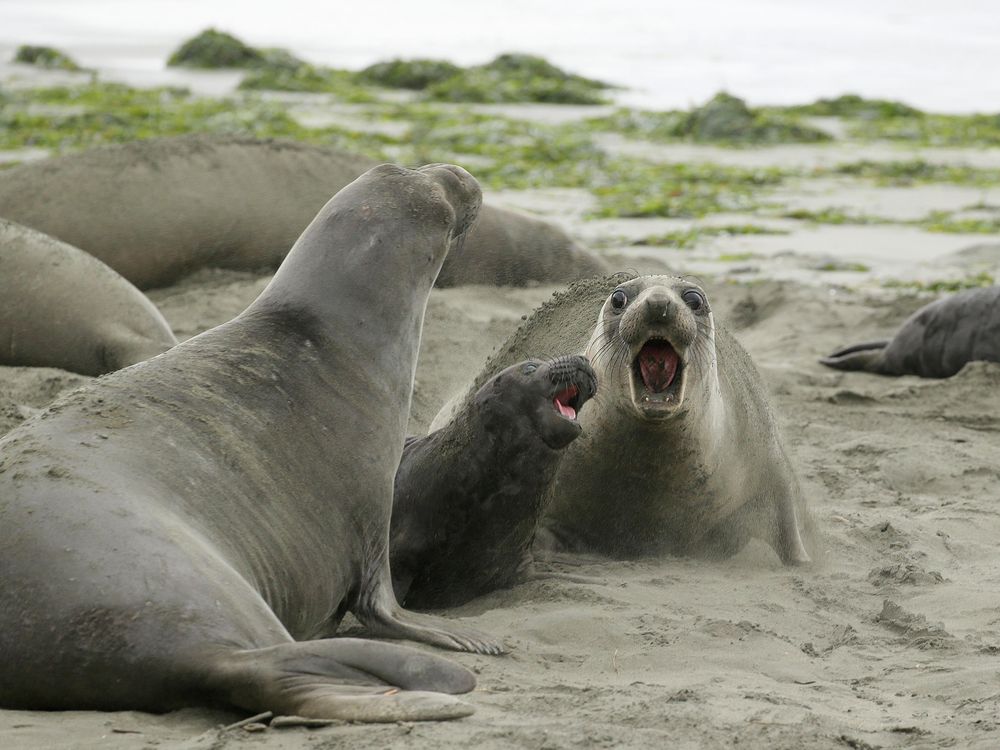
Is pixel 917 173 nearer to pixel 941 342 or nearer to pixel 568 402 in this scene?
pixel 941 342

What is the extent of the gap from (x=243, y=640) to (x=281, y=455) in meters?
0.82

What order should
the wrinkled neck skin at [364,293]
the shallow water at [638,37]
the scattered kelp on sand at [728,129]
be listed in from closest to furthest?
the wrinkled neck skin at [364,293] → the scattered kelp on sand at [728,129] → the shallow water at [638,37]

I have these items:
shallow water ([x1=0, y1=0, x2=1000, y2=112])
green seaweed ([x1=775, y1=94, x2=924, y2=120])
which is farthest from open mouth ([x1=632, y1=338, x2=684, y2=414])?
shallow water ([x1=0, y1=0, x2=1000, y2=112])

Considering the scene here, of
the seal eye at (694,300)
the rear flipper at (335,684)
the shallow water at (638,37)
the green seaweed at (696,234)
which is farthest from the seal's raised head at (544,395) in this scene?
the shallow water at (638,37)

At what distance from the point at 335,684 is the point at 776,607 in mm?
1923

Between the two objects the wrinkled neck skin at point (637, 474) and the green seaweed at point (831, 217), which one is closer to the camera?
the wrinkled neck skin at point (637, 474)

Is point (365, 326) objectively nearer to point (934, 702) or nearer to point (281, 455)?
point (281, 455)

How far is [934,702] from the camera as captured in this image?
3.70 meters

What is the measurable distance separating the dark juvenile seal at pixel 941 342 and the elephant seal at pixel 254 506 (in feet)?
14.3

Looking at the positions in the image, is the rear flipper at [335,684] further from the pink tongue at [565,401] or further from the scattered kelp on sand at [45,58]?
the scattered kelp on sand at [45,58]

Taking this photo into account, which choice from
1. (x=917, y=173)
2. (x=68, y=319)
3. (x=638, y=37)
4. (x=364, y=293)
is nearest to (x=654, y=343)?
(x=364, y=293)

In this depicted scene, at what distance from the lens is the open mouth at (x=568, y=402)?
4.68 m

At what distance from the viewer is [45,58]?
21.5m

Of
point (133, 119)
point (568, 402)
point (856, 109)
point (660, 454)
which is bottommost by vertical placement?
point (660, 454)
